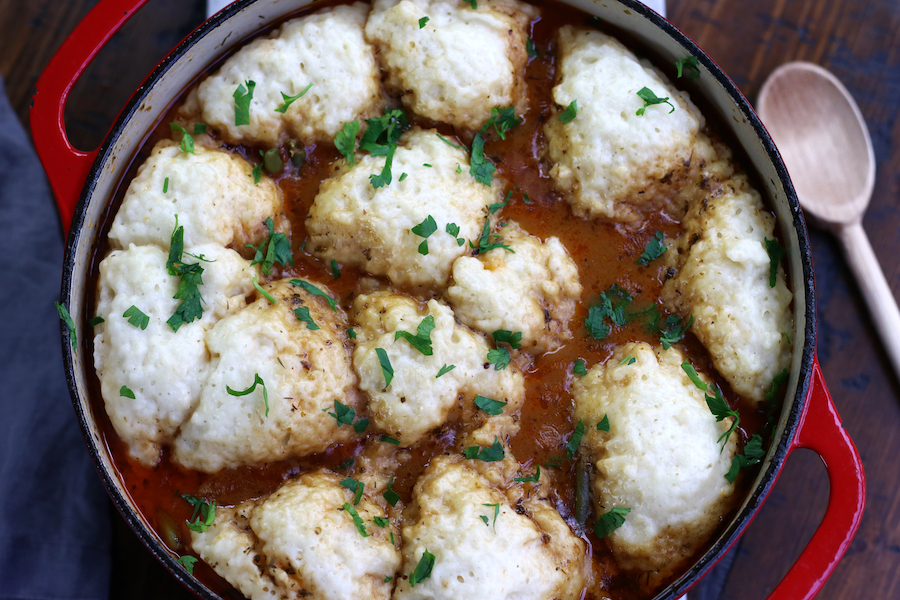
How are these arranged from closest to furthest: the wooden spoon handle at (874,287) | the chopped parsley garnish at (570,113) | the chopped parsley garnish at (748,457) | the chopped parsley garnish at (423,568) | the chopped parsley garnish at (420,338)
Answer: the chopped parsley garnish at (423,568) → the chopped parsley garnish at (420,338) → the chopped parsley garnish at (748,457) → the chopped parsley garnish at (570,113) → the wooden spoon handle at (874,287)

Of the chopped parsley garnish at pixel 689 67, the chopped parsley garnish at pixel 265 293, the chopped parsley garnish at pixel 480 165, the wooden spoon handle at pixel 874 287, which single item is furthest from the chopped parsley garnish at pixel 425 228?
the wooden spoon handle at pixel 874 287

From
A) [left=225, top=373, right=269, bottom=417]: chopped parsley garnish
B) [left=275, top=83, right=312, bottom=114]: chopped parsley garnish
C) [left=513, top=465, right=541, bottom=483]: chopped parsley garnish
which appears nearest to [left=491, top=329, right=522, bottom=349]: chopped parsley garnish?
[left=513, top=465, right=541, bottom=483]: chopped parsley garnish

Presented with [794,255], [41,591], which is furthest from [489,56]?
[41,591]

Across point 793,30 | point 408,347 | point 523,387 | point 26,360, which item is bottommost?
point 26,360

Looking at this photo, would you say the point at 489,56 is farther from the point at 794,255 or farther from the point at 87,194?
the point at 87,194

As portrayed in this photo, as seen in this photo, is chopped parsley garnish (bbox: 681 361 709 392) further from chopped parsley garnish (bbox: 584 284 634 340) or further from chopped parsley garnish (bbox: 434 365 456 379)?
chopped parsley garnish (bbox: 434 365 456 379)

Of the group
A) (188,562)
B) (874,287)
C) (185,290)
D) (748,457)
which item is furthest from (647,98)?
(188,562)

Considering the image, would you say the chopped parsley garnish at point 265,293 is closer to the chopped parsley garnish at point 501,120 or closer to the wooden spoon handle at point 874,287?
the chopped parsley garnish at point 501,120
